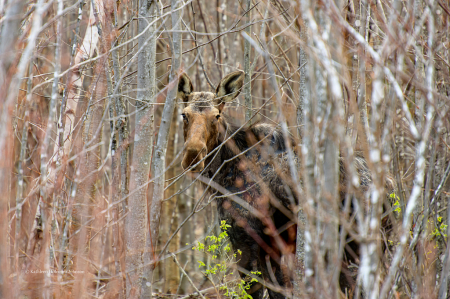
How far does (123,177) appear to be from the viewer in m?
4.06

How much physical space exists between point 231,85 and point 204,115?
57 centimetres

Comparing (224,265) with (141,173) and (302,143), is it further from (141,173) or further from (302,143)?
(302,143)

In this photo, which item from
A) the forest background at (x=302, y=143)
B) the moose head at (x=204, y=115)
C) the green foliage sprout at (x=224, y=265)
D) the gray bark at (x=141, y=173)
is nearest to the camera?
the forest background at (x=302, y=143)

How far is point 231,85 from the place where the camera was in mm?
5555

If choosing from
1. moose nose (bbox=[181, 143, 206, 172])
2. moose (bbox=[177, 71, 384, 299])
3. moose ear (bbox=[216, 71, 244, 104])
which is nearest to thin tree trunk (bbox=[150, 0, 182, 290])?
moose nose (bbox=[181, 143, 206, 172])

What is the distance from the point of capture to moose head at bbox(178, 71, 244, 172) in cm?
514

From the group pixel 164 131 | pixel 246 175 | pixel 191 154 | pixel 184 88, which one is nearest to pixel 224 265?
pixel 246 175

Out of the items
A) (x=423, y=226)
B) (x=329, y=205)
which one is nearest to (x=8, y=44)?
(x=329, y=205)

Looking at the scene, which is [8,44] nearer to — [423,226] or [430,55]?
[430,55]

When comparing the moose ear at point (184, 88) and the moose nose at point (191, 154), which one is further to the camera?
the moose ear at point (184, 88)

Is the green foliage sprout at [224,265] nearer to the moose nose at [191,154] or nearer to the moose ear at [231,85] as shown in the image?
the moose nose at [191,154]

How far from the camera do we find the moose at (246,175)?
5391 mm

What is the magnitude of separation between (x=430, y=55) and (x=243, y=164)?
3.37 m

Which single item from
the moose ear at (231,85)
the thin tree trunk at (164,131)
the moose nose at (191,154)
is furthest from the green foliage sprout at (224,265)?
the moose ear at (231,85)
